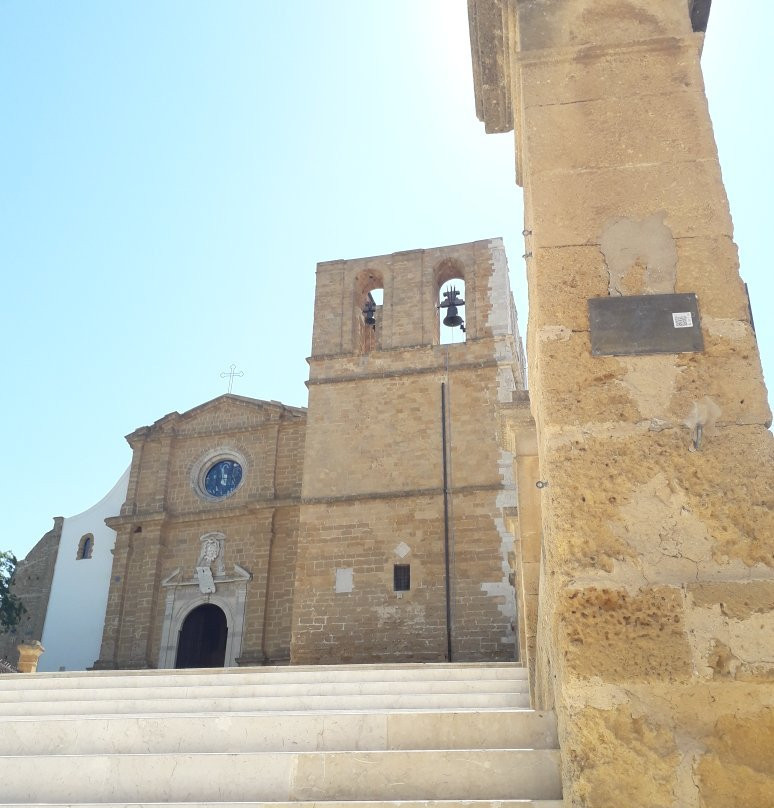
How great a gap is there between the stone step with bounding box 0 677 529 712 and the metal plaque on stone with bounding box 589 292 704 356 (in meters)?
3.41

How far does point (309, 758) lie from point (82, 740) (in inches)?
60.8

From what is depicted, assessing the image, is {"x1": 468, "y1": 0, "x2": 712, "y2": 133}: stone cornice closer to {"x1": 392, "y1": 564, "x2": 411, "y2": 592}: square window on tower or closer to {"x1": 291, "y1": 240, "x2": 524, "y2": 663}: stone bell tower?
{"x1": 291, "y1": 240, "x2": 524, "y2": 663}: stone bell tower

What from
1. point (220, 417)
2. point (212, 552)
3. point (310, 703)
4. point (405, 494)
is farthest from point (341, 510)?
point (310, 703)

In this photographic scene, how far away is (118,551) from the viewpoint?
710 inches

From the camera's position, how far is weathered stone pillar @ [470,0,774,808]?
229 cm

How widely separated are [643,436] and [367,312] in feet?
49.8

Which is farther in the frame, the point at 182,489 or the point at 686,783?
the point at 182,489

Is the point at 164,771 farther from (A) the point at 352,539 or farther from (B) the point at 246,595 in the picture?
(B) the point at 246,595

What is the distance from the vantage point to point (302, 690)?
5.92 meters

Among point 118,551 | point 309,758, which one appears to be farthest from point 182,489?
point 309,758

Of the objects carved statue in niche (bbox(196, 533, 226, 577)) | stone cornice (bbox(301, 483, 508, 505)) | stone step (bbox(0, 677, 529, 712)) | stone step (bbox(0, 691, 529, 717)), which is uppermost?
stone cornice (bbox(301, 483, 508, 505))

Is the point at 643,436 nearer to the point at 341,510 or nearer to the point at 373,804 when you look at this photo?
the point at 373,804

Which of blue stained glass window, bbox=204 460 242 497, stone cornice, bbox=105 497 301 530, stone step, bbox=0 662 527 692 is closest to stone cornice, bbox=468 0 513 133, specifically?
stone step, bbox=0 662 527 692

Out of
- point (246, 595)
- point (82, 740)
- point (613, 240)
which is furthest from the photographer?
point (246, 595)
